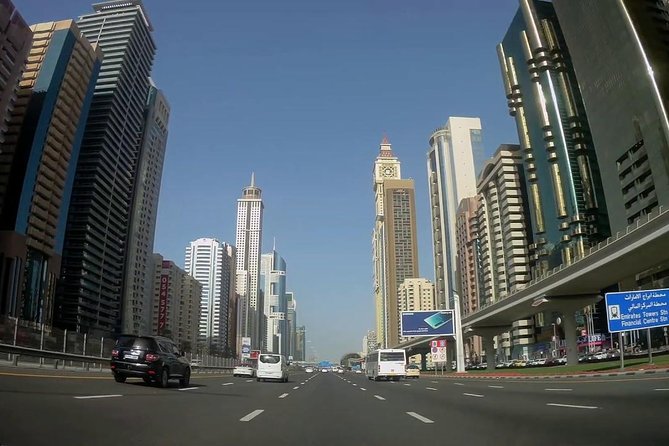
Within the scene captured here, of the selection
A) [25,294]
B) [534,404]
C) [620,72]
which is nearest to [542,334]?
[620,72]

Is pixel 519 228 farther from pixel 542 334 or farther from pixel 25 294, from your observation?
pixel 25 294

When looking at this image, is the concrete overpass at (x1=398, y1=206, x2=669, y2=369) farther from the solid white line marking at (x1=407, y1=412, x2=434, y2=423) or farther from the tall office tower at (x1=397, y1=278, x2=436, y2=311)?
the tall office tower at (x1=397, y1=278, x2=436, y2=311)

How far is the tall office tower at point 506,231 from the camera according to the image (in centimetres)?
12962

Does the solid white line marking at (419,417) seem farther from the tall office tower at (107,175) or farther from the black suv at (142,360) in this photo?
the tall office tower at (107,175)

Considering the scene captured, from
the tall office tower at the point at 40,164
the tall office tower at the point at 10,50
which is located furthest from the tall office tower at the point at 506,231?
the tall office tower at the point at 10,50

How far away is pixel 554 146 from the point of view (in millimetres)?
103938

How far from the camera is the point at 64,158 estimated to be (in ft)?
350

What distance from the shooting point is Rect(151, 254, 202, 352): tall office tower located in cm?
14838

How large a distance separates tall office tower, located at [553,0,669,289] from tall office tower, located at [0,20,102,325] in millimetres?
97052

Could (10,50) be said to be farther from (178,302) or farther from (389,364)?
(178,302)

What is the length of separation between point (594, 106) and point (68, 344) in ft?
305

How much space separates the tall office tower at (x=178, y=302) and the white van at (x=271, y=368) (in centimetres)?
11303

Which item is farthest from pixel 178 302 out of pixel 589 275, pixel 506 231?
pixel 589 275

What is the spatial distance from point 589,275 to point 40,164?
9714cm
